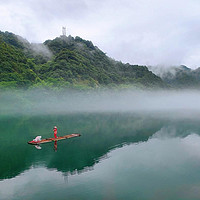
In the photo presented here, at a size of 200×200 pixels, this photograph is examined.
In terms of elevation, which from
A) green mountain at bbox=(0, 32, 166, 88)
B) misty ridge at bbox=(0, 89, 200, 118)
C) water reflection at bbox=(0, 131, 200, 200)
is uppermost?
green mountain at bbox=(0, 32, 166, 88)

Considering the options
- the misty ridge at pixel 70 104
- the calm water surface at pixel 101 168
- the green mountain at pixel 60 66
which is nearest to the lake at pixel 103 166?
the calm water surface at pixel 101 168

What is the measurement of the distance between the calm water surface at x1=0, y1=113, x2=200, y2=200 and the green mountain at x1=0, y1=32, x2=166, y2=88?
56768 mm

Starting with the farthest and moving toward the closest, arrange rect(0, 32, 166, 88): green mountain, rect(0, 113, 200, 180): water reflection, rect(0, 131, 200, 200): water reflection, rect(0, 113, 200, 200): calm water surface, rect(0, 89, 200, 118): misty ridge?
rect(0, 32, 166, 88): green mountain → rect(0, 89, 200, 118): misty ridge → rect(0, 113, 200, 180): water reflection → rect(0, 113, 200, 200): calm water surface → rect(0, 131, 200, 200): water reflection

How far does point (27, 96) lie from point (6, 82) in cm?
856

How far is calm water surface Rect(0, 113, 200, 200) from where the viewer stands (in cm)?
1539

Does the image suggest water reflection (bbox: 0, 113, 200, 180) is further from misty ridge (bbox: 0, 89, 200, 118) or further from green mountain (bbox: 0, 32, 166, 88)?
green mountain (bbox: 0, 32, 166, 88)

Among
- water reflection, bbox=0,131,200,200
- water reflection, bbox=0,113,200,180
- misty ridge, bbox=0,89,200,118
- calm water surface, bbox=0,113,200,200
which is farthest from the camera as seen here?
misty ridge, bbox=0,89,200,118

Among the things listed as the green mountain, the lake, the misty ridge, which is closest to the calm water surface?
the lake

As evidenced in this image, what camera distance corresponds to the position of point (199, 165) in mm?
21297

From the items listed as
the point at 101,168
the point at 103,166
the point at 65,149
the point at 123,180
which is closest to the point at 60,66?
the point at 65,149

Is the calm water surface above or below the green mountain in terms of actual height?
below

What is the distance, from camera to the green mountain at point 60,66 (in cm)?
8988

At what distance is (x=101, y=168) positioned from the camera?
66.1 feet

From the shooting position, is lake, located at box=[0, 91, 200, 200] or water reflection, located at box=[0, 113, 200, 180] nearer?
lake, located at box=[0, 91, 200, 200]
